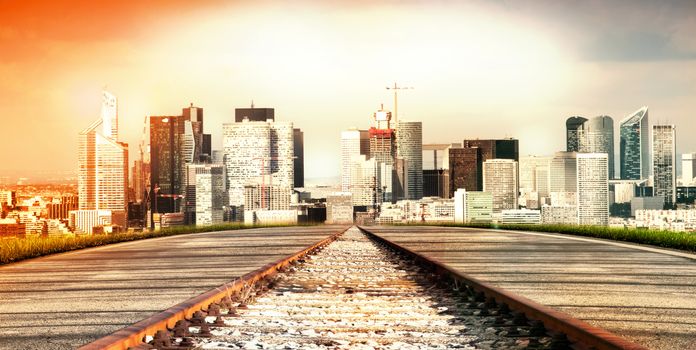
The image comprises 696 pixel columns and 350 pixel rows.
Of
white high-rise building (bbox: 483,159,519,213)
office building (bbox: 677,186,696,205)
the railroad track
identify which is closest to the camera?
the railroad track

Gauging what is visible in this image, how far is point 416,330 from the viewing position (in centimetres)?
593

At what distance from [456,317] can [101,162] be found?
107 m

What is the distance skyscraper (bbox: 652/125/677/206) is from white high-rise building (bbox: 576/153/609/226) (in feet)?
33.7

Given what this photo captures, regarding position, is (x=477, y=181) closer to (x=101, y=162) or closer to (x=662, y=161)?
(x=662, y=161)

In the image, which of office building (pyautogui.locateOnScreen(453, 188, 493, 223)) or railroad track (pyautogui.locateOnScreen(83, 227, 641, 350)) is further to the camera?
office building (pyautogui.locateOnScreen(453, 188, 493, 223))

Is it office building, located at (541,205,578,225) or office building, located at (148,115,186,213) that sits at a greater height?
office building, located at (148,115,186,213)

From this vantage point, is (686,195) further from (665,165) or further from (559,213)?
(665,165)

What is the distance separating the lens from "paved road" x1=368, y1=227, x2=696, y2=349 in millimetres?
6648

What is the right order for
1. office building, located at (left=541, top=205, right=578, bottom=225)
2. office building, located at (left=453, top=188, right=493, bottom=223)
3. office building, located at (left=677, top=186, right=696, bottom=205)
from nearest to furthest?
office building, located at (left=677, top=186, right=696, bottom=205) < office building, located at (left=541, top=205, right=578, bottom=225) < office building, located at (left=453, top=188, right=493, bottom=223)

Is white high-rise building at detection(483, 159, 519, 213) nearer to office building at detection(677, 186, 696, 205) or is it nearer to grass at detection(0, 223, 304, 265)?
office building at detection(677, 186, 696, 205)

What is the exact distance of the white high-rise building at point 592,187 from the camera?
157375 mm

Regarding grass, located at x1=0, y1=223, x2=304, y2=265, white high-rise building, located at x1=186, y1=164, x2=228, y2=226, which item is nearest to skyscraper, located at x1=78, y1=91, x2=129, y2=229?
white high-rise building, located at x1=186, y1=164, x2=228, y2=226

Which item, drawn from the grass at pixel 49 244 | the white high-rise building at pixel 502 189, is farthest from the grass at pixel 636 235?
the white high-rise building at pixel 502 189

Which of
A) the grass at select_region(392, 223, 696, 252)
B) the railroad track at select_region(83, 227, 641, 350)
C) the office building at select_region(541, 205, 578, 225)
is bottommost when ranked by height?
the office building at select_region(541, 205, 578, 225)
